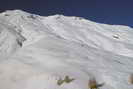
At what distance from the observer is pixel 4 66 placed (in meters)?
13.0

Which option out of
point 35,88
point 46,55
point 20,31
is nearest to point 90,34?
point 20,31

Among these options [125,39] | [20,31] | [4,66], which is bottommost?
[125,39]

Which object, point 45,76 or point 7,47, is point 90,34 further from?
point 45,76

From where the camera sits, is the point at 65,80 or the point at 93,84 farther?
the point at 65,80

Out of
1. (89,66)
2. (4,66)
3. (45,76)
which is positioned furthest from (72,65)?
(4,66)

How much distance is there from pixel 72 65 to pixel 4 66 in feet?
16.5

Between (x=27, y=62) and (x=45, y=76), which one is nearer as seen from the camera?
(x=45, y=76)

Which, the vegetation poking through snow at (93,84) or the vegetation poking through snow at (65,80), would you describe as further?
the vegetation poking through snow at (65,80)

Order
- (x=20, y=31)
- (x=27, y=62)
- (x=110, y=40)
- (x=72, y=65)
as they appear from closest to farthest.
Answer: (x=72, y=65) < (x=27, y=62) < (x=20, y=31) < (x=110, y=40)

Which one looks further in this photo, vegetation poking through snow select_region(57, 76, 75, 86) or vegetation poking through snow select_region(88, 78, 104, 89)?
vegetation poking through snow select_region(57, 76, 75, 86)

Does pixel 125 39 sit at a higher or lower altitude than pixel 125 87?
lower

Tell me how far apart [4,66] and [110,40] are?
21.9 metres

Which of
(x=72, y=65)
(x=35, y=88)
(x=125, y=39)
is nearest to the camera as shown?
(x=35, y=88)

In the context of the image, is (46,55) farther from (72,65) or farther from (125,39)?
(125,39)
